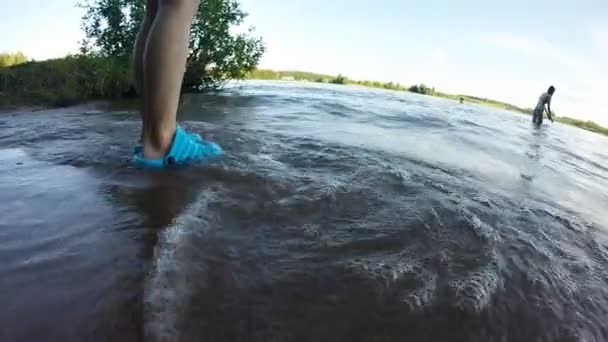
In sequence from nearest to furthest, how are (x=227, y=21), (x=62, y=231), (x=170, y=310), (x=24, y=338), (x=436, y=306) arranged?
(x=24, y=338)
(x=170, y=310)
(x=436, y=306)
(x=62, y=231)
(x=227, y=21)

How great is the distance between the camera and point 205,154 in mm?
2779

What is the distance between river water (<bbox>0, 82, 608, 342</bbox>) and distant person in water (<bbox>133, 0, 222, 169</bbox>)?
15 cm

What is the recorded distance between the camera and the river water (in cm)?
113

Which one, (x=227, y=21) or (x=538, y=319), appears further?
(x=227, y=21)

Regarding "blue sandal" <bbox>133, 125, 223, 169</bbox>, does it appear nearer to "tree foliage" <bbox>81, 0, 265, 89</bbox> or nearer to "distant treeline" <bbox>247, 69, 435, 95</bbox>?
"tree foliage" <bbox>81, 0, 265, 89</bbox>

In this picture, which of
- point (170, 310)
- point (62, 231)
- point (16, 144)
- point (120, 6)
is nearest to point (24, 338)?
point (170, 310)

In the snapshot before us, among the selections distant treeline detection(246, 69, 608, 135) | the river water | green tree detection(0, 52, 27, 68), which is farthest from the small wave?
distant treeline detection(246, 69, 608, 135)

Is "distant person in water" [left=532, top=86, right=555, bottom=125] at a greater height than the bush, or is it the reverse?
"distant person in water" [left=532, top=86, right=555, bottom=125]

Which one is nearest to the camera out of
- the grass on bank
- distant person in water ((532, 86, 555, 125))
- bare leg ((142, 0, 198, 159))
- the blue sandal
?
bare leg ((142, 0, 198, 159))

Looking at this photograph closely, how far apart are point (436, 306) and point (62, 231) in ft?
4.25

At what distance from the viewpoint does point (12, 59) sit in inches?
527

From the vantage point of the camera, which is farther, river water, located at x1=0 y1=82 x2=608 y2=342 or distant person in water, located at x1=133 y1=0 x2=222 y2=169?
distant person in water, located at x1=133 y1=0 x2=222 y2=169

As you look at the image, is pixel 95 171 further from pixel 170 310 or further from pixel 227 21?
pixel 227 21

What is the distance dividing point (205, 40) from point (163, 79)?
41.6 ft
